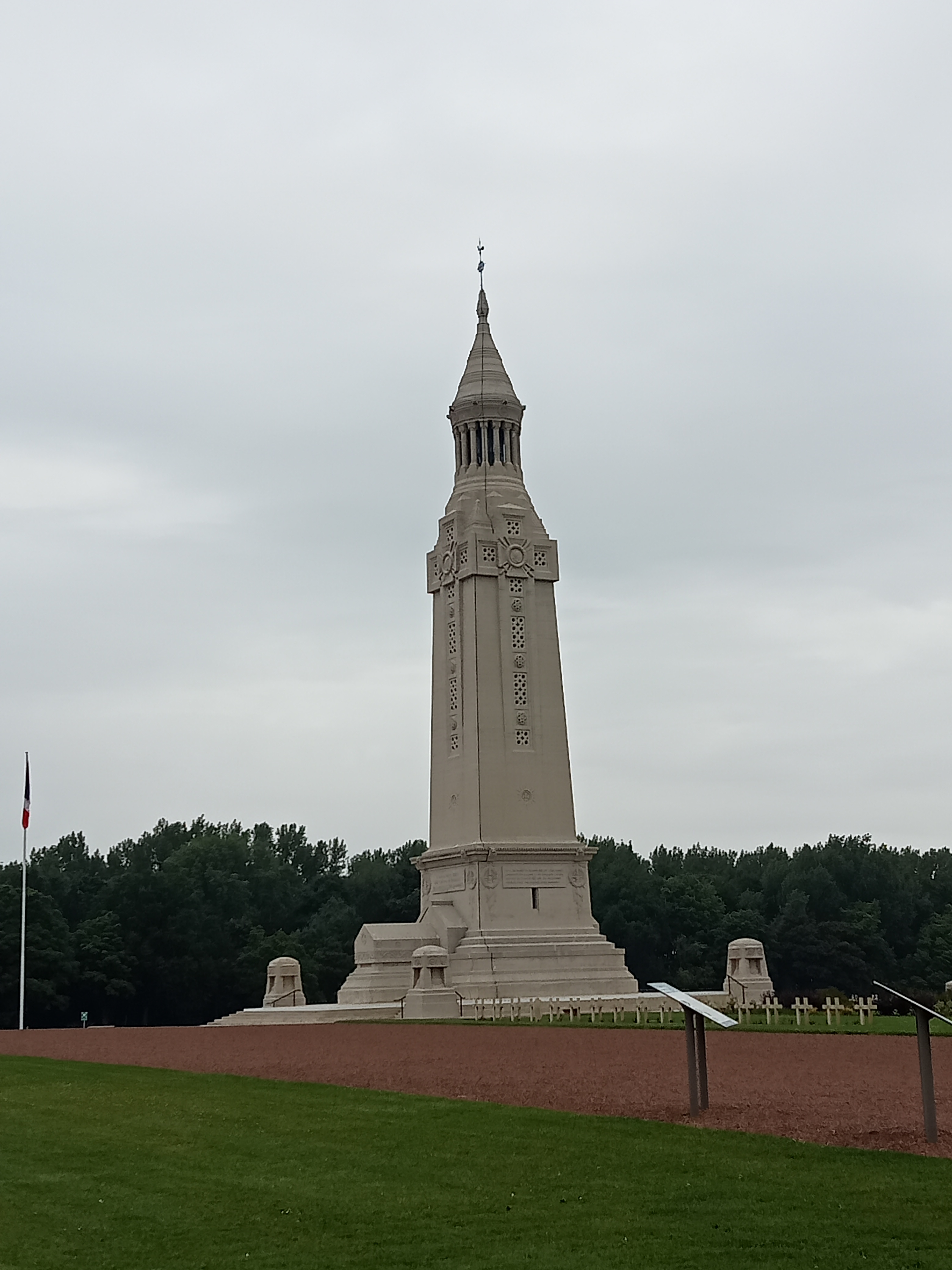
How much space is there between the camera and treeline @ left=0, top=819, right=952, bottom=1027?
7612 centimetres

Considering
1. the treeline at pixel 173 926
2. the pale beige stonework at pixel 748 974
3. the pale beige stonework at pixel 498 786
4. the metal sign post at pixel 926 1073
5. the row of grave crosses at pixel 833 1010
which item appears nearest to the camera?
the metal sign post at pixel 926 1073

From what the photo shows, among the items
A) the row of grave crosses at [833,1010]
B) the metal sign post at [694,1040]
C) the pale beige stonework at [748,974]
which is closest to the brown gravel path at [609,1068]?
the metal sign post at [694,1040]

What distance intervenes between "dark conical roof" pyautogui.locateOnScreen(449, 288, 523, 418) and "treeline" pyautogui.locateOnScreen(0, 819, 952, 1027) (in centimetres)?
3067

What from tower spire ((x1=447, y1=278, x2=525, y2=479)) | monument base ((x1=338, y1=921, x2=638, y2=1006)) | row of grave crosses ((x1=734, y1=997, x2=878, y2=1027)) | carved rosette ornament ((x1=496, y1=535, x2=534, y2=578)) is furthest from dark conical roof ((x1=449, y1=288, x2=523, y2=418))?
row of grave crosses ((x1=734, y1=997, x2=878, y2=1027))

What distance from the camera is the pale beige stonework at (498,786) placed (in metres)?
58.0

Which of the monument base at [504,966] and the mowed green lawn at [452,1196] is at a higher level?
the monument base at [504,966]

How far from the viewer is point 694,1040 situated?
18906mm

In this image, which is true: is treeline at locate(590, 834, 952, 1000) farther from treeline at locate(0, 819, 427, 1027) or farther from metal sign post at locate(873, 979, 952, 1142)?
metal sign post at locate(873, 979, 952, 1142)

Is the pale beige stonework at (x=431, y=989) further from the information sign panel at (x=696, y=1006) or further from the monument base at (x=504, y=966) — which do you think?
the information sign panel at (x=696, y=1006)

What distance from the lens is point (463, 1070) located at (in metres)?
26.9

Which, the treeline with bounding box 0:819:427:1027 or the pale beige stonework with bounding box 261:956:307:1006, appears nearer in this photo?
the pale beige stonework with bounding box 261:956:307:1006

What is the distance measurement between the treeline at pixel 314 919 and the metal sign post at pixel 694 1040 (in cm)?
5408

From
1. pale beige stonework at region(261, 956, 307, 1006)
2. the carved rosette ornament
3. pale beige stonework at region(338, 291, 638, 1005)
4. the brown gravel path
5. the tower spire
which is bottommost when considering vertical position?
the brown gravel path

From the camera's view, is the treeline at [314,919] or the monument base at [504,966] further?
the treeline at [314,919]
